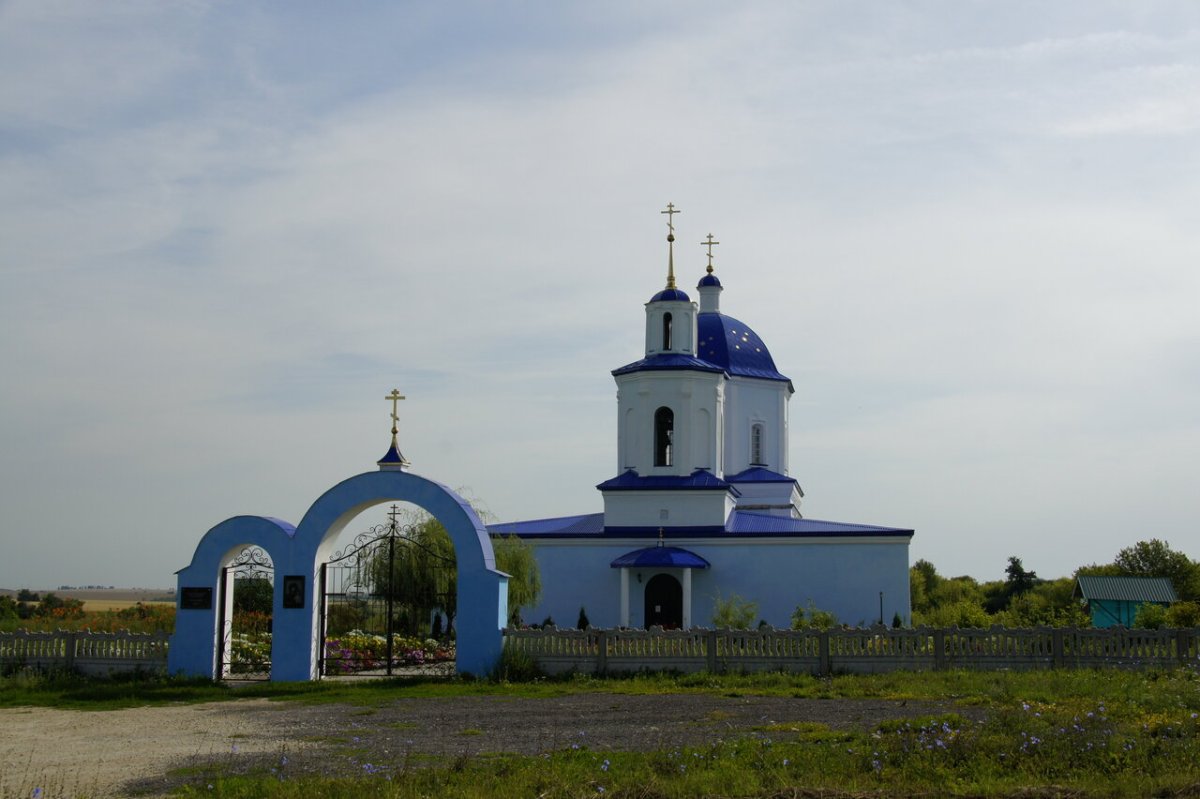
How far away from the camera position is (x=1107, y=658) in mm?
18641

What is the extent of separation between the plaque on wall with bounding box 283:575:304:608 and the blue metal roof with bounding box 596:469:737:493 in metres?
14.2

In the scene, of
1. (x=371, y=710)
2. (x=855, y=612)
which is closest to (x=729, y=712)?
(x=371, y=710)

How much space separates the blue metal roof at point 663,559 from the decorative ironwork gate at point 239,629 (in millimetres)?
12098

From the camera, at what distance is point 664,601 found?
32.2 metres

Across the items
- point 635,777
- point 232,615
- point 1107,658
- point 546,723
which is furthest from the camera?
point 232,615

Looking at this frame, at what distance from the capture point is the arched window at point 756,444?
1534 inches

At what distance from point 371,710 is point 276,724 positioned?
4.65 feet

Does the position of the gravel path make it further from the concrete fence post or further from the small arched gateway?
the concrete fence post

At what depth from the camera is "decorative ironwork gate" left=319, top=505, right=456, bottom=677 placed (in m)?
20.0

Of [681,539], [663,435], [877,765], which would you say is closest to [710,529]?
[681,539]

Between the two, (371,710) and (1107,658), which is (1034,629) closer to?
(1107,658)

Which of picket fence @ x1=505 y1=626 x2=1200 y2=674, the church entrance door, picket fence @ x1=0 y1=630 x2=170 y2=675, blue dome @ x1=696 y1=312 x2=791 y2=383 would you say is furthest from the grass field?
blue dome @ x1=696 y1=312 x2=791 y2=383

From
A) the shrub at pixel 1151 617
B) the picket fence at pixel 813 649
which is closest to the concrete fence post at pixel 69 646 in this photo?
the picket fence at pixel 813 649

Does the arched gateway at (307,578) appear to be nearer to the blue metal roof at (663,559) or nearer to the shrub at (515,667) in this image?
the shrub at (515,667)
